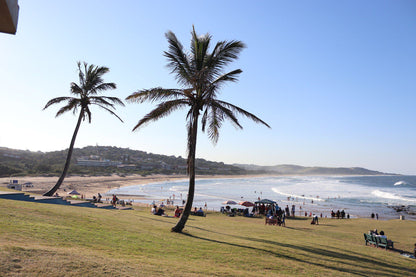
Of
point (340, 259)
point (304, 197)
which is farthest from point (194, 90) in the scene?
point (304, 197)

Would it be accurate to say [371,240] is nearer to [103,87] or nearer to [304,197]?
[103,87]

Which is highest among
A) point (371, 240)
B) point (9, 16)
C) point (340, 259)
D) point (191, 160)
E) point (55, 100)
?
point (55, 100)

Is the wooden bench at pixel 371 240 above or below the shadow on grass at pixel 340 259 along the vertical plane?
below

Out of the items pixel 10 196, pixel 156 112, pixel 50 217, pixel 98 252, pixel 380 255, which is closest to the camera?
pixel 98 252

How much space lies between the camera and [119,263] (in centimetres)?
509

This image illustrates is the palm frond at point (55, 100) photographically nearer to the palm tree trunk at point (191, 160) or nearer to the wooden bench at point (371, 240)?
the palm tree trunk at point (191, 160)

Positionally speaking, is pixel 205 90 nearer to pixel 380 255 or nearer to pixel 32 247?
pixel 32 247

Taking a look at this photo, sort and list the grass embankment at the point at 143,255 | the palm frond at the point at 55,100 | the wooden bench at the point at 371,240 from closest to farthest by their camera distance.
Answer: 1. the grass embankment at the point at 143,255
2. the wooden bench at the point at 371,240
3. the palm frond at the point at 55,100

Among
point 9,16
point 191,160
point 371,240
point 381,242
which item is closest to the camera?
point 9,16

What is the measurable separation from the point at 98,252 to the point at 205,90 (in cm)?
782

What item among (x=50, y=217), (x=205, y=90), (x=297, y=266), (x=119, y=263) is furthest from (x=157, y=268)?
(x=205, y=90)

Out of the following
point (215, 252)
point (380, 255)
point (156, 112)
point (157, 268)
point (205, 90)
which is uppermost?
point (205, 90)

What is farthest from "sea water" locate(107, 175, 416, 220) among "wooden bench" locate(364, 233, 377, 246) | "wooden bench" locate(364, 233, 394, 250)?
"wooden bench" locate(364, 233, 394, 250)

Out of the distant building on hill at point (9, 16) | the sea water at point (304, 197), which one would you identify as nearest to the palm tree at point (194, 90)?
the distant building on hill at point (9, 16)
